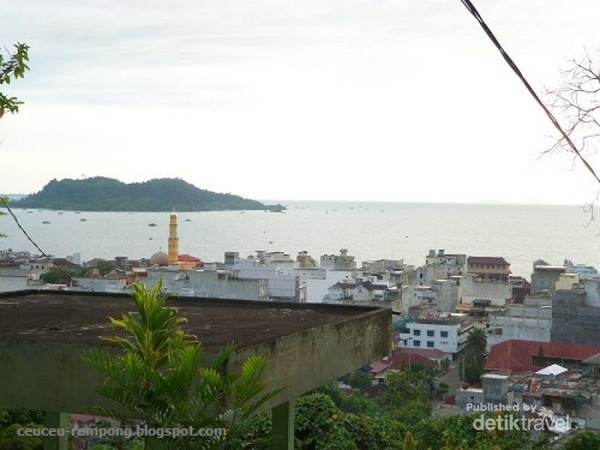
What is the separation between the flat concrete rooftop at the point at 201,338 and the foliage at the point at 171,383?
0.15m

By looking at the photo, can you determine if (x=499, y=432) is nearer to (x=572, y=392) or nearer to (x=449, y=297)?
(x=572, y=392)

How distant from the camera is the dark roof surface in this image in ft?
11.5

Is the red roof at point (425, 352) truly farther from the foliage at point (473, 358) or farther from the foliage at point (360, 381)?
the foliage at point (360, 381)

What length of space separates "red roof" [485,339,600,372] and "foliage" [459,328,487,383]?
61 centimetres

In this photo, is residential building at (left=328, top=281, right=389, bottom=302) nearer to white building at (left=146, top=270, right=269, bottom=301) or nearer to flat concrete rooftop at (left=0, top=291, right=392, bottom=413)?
white building at (left=146, top=270, right=269, bottom=301)

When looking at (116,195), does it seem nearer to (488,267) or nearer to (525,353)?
(488,267)

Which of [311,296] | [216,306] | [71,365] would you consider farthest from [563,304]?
[71,365]

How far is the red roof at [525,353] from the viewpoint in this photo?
2564cm

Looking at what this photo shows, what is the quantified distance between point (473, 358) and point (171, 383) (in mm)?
28232

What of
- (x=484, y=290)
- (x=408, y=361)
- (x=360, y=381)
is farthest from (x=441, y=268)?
(x=360, y=381)

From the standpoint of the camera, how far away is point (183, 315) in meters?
4.46

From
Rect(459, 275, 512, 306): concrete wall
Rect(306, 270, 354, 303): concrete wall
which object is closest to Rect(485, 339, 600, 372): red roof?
Rect(306, 270, 354, 303): concrete wall

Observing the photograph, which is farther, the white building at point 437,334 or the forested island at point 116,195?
the forested island at point 116,195

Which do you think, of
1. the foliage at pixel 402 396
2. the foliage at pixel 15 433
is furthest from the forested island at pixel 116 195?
the foliage at pixel 15 433
